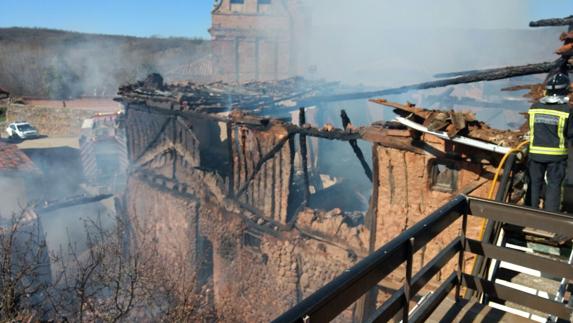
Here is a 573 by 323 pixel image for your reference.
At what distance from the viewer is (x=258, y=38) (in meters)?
31.1

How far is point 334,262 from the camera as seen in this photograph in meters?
7.45

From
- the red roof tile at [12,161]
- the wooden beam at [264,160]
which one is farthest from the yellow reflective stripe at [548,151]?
the red roof tile at [12,161]

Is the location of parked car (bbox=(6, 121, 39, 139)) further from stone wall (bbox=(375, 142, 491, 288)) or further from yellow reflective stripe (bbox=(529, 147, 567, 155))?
yellow reflective stripe (bbox=(529, 147, 567, 155))

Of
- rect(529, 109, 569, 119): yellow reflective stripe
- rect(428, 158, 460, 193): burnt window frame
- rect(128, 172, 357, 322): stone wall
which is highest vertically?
rect(529, 109, 569, 119): yellow reflective stripe

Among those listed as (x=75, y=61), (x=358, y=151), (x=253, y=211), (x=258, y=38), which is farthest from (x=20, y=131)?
(x=358, y=151)

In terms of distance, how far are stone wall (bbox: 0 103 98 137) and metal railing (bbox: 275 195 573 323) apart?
3563 centimetres

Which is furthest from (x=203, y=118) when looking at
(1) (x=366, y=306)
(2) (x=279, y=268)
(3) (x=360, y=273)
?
(3) (x=360, y=273)

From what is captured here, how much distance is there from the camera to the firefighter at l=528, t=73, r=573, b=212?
4.16m

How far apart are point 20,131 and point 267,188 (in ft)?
98.9

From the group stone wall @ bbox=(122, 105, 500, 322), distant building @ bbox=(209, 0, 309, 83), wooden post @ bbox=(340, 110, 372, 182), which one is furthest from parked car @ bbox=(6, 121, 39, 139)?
wooden post @ bbox=(340, 110, 372, 182)

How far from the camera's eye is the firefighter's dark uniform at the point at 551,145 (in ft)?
13.6

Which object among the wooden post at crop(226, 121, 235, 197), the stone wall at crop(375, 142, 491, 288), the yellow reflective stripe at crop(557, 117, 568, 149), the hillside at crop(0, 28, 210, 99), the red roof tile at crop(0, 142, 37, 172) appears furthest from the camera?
the hillside at crop(0, 28, 210, 99)

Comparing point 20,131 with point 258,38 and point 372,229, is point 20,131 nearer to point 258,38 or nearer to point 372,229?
point 258,38

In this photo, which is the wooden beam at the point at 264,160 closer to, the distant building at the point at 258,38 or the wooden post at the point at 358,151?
the wooden post at the point at 358,151
